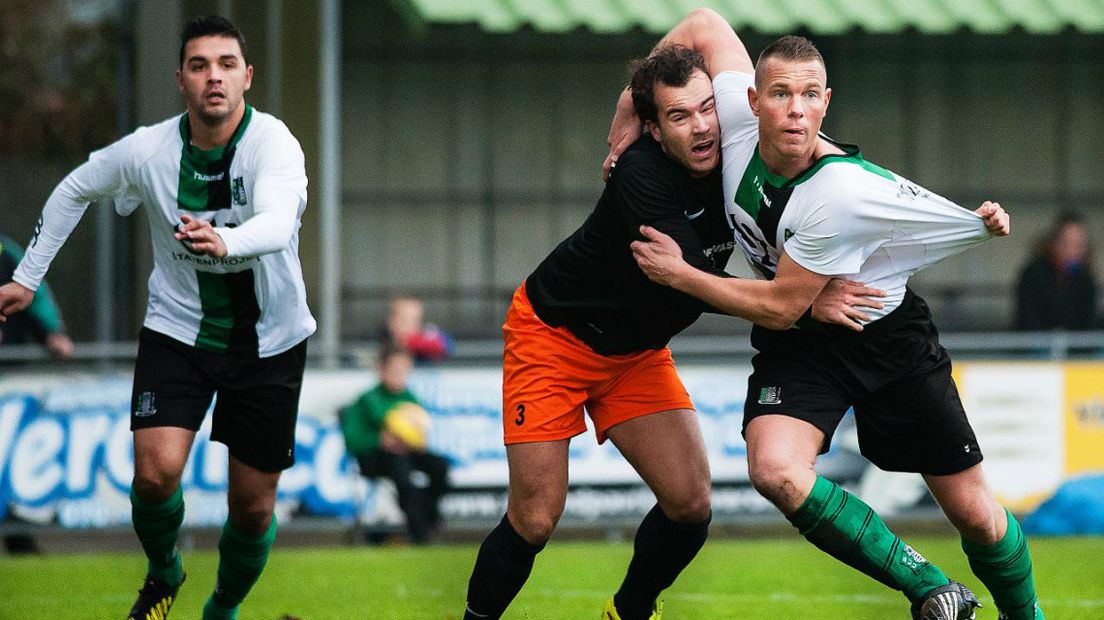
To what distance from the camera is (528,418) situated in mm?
5832

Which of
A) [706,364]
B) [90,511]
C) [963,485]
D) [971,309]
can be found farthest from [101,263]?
[963,485]

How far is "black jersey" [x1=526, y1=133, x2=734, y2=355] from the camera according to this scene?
219 inches

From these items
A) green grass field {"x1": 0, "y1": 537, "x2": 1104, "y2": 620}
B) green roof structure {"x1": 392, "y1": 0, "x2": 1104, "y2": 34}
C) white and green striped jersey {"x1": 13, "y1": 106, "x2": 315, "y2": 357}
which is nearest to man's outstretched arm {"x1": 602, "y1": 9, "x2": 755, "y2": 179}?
white and green striped jersey {"x1": 13, "y1": 106, "x2": 315, "y2": 357}

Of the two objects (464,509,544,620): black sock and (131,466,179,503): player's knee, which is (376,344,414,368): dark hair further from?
(464,509,544,620): black sock

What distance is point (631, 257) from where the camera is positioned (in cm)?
580

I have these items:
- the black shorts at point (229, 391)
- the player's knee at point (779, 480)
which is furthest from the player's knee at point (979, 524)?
the black shorts at point (229, 391)

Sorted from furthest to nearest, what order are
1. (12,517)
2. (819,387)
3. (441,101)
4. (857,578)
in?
(441,101) < (12,517) < (857,578) < (819,387)

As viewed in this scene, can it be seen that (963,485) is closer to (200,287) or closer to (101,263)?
(200,287)

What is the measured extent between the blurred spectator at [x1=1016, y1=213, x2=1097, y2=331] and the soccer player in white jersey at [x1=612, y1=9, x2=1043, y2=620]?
25.7 feet

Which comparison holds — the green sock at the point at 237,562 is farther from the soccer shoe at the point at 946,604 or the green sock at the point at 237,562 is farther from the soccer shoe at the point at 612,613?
the soccer shoe at the point at 946,604

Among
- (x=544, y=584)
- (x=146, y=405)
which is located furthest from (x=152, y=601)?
(x=544, y=584)

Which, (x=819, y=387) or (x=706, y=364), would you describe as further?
(x=706, y=364)

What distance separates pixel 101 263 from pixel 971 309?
8.65m

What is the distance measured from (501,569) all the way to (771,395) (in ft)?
3.92
